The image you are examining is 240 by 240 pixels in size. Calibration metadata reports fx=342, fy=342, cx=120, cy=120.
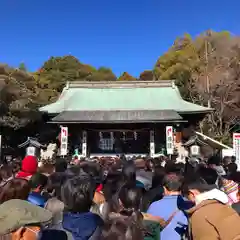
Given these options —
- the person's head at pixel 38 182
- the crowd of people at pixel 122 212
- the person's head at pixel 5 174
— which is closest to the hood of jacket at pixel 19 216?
the crowd of people at pixel 122 212

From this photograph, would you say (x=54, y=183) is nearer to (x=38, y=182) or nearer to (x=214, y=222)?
(x=38, y=182)

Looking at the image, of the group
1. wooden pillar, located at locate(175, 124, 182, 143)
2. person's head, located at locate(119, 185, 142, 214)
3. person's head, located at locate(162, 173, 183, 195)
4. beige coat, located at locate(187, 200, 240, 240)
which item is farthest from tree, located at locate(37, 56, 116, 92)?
beige coat, located at locate(187, 200, 240, 240)

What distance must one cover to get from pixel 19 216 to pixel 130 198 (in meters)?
1.02

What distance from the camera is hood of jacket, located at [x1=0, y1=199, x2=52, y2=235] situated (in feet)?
5.81

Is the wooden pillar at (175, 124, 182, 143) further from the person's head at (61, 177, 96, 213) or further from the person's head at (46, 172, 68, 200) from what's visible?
the person's head at (61, 177, 96, 213)

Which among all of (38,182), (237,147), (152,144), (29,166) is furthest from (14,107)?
(38,182)

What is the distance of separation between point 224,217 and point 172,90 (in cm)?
1915

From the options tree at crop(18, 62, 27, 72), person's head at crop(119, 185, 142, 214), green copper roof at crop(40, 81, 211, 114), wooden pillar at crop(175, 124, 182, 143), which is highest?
tree at crop(18, 62, 27, 72)

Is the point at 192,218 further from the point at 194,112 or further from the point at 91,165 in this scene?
the point at 194,112

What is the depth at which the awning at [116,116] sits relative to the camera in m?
16.5

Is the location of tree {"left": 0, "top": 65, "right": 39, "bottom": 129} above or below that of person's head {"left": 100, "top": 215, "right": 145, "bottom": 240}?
above

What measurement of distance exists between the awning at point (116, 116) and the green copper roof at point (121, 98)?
74cm

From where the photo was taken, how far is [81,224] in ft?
7.95

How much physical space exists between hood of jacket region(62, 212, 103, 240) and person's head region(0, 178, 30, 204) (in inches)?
23.7
